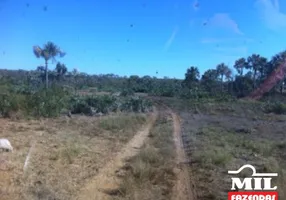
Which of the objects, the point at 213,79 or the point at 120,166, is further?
the point at 213,79

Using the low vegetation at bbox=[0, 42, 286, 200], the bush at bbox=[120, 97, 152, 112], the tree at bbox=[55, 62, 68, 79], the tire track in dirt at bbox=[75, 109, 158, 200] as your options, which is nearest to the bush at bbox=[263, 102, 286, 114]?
the bush at bbox=[120, 97, 152, 112]

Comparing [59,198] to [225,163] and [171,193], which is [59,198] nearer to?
[171,193]

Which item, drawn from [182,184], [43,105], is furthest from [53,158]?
[43,105]

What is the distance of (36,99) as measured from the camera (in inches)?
1022

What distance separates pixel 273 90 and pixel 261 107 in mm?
24026

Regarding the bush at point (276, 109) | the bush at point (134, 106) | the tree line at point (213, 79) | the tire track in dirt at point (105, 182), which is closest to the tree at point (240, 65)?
the tree line at point (213, 79)

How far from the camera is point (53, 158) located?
12.0 metres

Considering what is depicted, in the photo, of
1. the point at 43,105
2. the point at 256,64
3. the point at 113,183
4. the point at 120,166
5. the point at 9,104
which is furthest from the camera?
the point at 256,64

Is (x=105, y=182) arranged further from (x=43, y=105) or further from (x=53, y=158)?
(x=43, y=105)

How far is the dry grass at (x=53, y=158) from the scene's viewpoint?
8685mm

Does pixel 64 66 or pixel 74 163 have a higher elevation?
pixel 64 66

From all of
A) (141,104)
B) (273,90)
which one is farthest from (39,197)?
(273,90)

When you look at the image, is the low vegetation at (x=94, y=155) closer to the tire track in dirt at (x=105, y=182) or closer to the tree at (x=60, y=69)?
the tire track in dirt at (x=105, y=182)

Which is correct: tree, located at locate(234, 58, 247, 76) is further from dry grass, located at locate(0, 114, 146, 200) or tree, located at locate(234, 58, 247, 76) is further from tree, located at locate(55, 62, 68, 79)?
dry grass, located at locate(0, 114, 146, 200)
